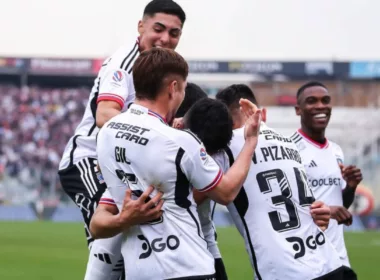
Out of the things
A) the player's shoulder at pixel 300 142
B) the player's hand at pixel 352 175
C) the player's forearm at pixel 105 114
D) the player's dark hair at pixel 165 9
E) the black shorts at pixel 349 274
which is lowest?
the black shorts at pixel 349 274

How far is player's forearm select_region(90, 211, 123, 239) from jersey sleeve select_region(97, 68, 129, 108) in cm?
123

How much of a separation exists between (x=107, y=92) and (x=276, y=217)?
156 cm

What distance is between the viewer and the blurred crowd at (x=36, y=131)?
35.8 meters

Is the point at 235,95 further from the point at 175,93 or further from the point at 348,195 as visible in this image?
the point at 348,195

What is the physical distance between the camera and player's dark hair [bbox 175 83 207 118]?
245 inches

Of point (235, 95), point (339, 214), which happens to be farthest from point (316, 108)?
point (235, 95)

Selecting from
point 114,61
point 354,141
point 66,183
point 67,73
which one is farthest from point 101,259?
point 67,73

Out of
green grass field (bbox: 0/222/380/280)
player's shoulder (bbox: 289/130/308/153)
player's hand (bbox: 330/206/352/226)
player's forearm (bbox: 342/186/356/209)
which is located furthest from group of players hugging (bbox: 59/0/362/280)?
green grass field (bbox: 0/222/380/280)

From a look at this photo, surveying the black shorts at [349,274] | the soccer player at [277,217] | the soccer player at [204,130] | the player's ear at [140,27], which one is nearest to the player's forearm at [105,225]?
the soccer player at [204,130]

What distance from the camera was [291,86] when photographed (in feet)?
166

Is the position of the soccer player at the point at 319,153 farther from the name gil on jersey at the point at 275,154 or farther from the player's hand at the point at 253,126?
the player's hand at the point at 253,126

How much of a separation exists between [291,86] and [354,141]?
12.6m

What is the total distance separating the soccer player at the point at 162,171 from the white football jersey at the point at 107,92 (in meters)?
1.13

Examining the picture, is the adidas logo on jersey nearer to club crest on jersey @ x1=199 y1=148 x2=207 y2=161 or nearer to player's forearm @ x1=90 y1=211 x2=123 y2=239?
player's forearm @ x1=90 y1=211 x2=123 y2=239
